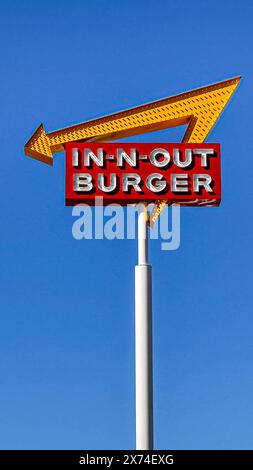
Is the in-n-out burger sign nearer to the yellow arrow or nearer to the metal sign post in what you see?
the metal sign post

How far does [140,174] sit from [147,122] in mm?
1836

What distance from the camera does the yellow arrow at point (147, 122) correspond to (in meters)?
32.6

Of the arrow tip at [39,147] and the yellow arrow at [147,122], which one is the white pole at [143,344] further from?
the arrow tip at [39,147]

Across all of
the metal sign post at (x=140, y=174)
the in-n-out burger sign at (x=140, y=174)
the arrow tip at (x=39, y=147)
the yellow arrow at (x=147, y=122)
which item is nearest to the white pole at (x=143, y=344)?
the metal sign post at (x=140, y=174)

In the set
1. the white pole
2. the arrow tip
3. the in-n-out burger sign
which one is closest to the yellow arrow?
the arrow tip

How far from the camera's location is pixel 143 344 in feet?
100

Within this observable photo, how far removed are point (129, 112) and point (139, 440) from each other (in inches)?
359

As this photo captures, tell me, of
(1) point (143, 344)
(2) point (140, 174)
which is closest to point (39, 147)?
(2) point (140, 174)

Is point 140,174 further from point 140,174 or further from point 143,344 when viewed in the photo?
point 143,344

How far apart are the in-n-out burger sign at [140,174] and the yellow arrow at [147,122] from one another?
797 millimetres

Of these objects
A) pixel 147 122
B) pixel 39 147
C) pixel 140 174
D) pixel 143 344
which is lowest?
pixel 143 344
